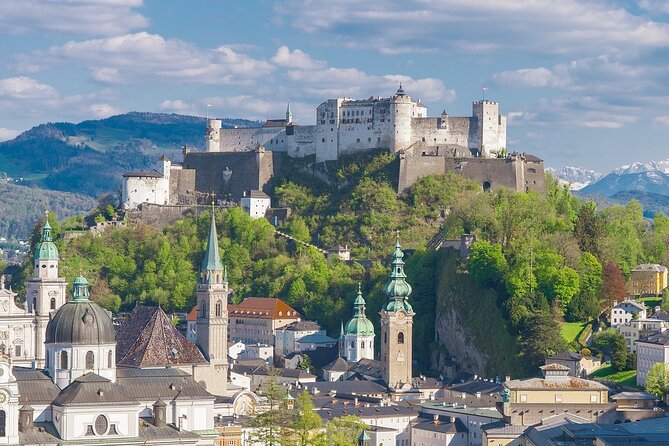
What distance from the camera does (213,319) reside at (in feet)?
357

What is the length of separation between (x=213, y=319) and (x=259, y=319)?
102ft

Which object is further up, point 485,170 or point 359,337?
point 485,170

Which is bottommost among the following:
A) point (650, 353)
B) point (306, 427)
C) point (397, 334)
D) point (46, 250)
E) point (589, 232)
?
point (306, 427)

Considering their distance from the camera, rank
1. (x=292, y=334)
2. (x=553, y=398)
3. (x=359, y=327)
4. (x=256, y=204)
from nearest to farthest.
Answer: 1. (x=553, y=398)
2. (x=359, y=327)
3. (x=292, y=334)
4. (x=256, y=204)

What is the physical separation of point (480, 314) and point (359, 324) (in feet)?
41.2

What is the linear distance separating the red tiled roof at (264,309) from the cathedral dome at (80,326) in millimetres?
54413

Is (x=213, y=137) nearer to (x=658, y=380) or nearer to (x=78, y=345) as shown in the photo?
(x=658, y=380)

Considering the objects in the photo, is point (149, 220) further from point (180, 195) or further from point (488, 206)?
point (488, 206)

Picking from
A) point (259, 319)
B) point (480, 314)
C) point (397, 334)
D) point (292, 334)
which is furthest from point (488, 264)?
point (259, 319)

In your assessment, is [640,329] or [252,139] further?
[252,139]

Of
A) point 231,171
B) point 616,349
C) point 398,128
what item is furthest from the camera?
point 231,171

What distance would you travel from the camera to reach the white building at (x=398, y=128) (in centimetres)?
15025

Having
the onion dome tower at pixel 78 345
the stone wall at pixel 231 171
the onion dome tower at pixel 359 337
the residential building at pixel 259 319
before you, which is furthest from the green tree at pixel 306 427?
the stone wall at pixel 231 171

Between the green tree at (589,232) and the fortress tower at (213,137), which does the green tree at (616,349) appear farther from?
the fortress tower at (213,137)
